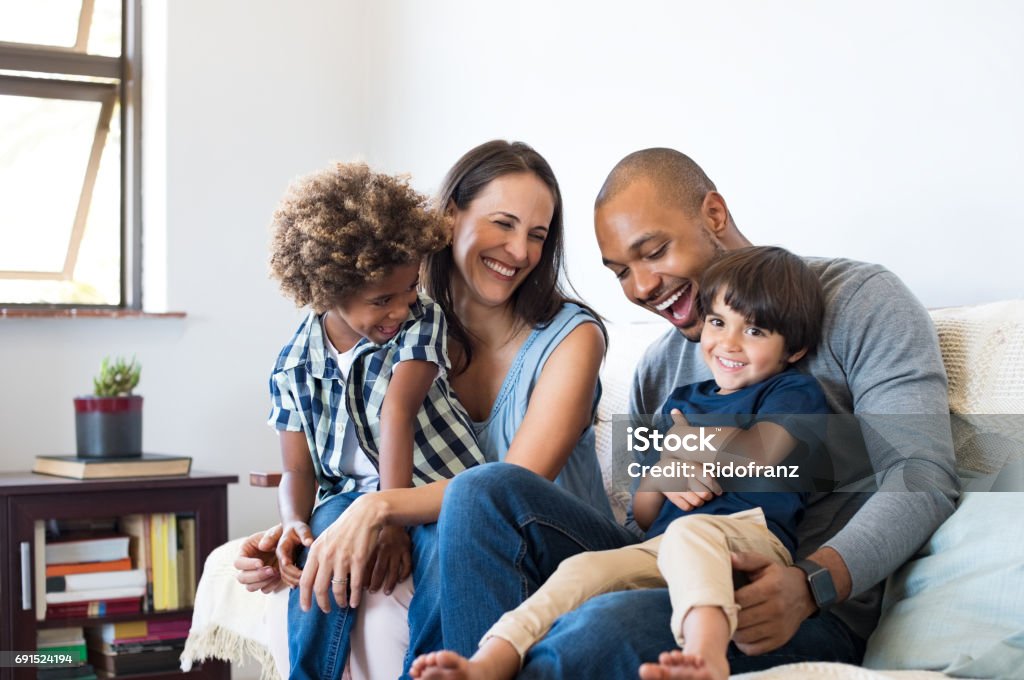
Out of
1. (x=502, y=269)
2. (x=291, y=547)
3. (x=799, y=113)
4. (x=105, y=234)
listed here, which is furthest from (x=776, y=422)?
(x=105, y=234)

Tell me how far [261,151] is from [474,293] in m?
1.89

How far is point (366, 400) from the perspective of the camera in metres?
1.71

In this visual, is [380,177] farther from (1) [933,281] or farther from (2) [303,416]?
(1) [933,281]

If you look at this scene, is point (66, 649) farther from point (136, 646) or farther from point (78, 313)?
point (78, 313)

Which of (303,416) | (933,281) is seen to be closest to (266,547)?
(303,416)

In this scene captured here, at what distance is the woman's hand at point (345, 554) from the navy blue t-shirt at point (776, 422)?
364mm

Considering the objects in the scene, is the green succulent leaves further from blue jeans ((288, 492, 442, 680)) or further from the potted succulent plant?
blue jeans ((288, 492, 442, 680))

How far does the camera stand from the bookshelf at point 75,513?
257 centimetres

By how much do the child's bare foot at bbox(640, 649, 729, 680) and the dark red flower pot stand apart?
218cm

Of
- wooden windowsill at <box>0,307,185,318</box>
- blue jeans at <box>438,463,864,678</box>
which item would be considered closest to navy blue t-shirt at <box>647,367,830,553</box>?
blue jeans at <box>438,463,864,678</box>

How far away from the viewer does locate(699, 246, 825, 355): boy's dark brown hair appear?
56.0 inches

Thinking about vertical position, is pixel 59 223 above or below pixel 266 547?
above

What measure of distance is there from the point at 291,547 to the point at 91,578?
4.26 ft

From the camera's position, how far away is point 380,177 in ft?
5.52
